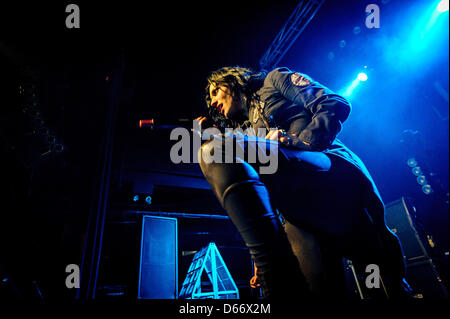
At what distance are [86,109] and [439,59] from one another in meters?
9.18

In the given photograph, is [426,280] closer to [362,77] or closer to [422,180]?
[422,180]

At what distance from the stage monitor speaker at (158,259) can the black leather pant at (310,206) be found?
396 centimetres

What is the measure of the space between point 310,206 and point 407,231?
19.8 ft

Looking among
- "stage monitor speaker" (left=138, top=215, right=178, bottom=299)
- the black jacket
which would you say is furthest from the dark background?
the black jacket

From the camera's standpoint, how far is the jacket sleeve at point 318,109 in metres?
1.26

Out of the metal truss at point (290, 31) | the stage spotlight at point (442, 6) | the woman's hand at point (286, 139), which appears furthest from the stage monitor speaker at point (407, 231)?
the woman's hand at point (286, 139)

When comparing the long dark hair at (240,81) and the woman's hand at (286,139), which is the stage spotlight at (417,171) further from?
the woman's hand at (286,139)

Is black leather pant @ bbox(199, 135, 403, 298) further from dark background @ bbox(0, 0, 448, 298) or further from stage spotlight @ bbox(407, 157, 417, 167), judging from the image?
stage spotlight @ bbox(407, 157, 417, 167)

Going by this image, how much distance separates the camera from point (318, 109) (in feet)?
4.36

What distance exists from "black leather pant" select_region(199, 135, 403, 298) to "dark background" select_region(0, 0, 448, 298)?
8.13ft

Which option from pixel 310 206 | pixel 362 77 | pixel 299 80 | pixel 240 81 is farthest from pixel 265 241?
pixel 362 77

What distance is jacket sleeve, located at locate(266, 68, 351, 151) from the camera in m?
1.26

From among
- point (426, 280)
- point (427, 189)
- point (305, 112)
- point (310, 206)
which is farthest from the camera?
point (427, 189)
